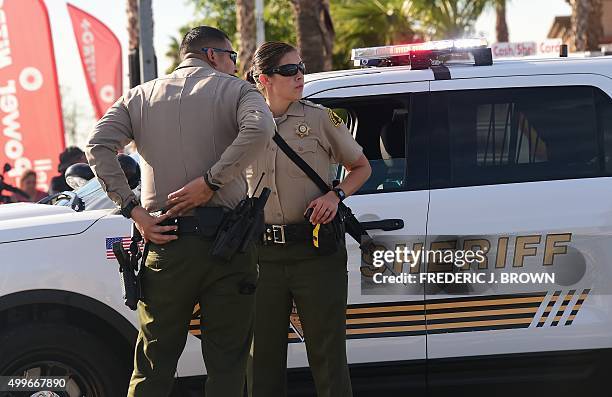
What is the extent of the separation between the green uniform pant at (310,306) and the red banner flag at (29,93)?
10.6m

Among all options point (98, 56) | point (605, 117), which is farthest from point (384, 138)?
point (98, 56)

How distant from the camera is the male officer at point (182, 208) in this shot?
12.3 ft

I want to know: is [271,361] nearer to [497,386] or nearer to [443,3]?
[497,386]

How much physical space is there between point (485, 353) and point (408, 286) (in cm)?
45

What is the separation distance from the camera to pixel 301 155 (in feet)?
13.9

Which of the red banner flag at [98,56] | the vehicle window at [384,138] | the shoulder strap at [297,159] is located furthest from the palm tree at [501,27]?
the shoulder strap at [297,159]

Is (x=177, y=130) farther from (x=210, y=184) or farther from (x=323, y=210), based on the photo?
(x=323, y=210)

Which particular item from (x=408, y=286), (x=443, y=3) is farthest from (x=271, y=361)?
(x=443, y=3)

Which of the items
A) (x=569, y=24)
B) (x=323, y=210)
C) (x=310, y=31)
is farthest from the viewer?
(x=569, y=24)

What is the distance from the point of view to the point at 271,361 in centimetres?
436

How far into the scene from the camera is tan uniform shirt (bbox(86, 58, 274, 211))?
376 cm

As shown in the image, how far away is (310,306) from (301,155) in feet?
2.03

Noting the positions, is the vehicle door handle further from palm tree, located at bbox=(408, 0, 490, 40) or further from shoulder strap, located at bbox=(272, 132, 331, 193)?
palm tree, located at bbox=(408, 0, 490, 40)

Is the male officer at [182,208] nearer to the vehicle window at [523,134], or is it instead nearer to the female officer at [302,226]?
the female officer at [302,226]
